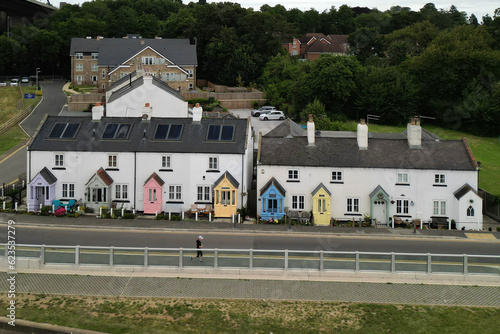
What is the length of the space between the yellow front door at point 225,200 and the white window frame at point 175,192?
283 centimetres

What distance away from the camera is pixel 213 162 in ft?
127

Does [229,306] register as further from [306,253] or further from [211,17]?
[211,17]

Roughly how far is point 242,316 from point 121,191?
19116 mm

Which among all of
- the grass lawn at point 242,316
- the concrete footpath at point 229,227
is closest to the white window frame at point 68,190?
the concrete footpath at point 229,227

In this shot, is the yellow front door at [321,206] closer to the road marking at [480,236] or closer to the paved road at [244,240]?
the paved road at [244,240]

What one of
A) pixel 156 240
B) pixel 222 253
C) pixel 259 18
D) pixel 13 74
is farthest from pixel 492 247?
pixel 13 74

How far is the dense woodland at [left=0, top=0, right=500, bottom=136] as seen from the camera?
241 ft

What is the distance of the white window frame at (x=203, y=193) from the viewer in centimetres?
3866

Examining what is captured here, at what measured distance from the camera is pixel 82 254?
26.0 m

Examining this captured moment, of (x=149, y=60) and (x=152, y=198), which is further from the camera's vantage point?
(x=149, y=60)

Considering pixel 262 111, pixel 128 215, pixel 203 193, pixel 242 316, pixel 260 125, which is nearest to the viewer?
pixel 242 316

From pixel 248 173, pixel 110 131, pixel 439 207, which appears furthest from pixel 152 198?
pixel 439 207

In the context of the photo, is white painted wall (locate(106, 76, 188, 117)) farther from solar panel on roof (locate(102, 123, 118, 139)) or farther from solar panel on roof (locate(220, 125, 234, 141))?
solar panel on roof (locate(220, 125, 234, 141))

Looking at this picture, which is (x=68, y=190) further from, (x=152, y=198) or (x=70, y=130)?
(x=152, y=198)
